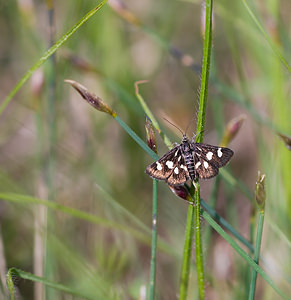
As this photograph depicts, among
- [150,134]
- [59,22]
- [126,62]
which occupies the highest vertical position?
[59,22]

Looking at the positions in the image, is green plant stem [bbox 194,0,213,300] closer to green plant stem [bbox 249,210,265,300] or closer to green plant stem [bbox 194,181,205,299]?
green plant stem [bbox 194,181,205,299]

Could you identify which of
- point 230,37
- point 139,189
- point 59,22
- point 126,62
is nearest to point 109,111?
point 230,37

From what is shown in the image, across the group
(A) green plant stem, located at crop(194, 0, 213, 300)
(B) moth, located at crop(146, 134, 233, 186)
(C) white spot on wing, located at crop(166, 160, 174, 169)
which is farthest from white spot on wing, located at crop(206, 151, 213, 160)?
(A) green plant stem, located at crop(194, 0, 213, 300)

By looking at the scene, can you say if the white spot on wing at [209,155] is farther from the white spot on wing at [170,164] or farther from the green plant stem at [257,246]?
the green plant stem at [257,246]

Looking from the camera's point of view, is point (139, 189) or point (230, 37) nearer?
point (230, 37)

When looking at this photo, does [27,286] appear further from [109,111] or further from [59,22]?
[59,22]

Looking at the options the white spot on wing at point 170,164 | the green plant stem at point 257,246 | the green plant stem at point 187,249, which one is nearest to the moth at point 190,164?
the white spot on wing at point 170,164
